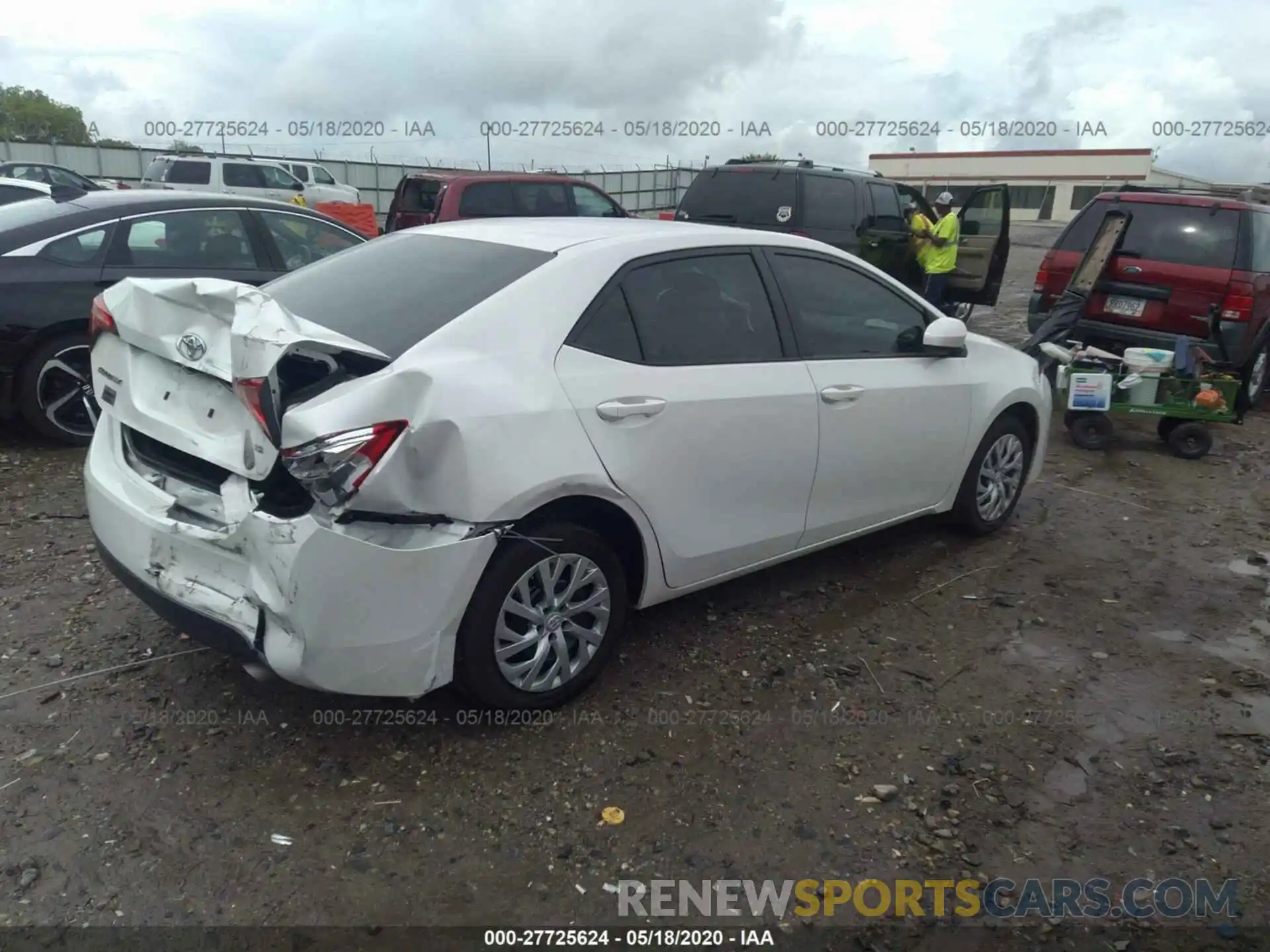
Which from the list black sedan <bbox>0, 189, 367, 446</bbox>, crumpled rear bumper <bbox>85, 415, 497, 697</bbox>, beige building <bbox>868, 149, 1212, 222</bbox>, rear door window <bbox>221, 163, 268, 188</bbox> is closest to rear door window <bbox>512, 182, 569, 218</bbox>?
black sedan <bbox>0, 189, 367, 446</bbox>

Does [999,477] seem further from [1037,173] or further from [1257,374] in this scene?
[1037,173]

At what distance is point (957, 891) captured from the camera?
2.62 meters

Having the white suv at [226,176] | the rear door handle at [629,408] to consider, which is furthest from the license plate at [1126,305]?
the white suv at [226,176]

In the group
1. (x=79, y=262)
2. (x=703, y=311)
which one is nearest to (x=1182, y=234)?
(x=703, y=311)

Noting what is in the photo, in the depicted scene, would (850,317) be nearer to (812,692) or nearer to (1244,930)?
(812,692)

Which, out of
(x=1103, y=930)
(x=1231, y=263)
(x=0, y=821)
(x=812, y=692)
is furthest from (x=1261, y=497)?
(x=0, y=821)

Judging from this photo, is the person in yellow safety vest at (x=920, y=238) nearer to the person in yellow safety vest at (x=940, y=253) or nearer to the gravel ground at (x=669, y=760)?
the person in yellow safety vest at (x=940, y=253)

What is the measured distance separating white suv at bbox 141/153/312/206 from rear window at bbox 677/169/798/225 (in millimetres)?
10226

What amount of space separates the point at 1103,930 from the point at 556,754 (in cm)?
164

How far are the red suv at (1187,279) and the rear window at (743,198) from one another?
3108mm

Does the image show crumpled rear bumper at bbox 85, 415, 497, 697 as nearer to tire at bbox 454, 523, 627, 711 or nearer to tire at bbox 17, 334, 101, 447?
tire at bbox 454, 523, 627, 711

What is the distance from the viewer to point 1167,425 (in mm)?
7152

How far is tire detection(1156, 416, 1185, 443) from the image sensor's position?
7098 millimetres

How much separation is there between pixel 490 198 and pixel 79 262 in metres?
7.29
